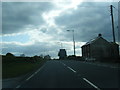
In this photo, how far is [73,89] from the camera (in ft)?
42.7

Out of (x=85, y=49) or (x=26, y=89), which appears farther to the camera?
(x=85, y=49)

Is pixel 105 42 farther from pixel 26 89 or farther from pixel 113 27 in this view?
pixel 26 89

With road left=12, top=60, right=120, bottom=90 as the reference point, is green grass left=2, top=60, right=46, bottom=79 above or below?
below

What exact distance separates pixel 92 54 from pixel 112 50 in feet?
145

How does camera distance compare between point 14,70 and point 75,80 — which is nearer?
point 75,80

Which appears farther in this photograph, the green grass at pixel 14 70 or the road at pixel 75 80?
the green grass at pixel 14 70

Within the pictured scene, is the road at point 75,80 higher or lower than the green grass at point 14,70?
higher

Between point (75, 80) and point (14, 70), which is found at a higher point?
point (75, 80)

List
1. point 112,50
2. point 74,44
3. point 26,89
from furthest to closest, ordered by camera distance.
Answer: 1. point 74,44
2. point 112,50
3. point 26,89

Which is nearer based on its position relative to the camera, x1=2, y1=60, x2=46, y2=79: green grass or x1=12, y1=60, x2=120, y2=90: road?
x1=12, y1=60, x2=120, y2=90: road

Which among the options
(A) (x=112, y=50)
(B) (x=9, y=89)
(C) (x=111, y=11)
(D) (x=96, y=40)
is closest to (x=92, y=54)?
(D) (x=96, y=40)

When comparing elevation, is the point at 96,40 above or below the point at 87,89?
above

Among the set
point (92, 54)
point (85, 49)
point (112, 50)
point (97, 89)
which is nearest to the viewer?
point (97, 89)

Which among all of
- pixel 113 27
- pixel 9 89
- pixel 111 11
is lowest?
pixel 9 89
